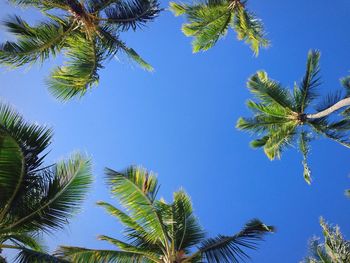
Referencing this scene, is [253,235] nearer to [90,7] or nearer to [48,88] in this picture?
[48,88]

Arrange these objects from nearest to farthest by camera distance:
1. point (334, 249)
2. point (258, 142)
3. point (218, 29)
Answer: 1. point (334, 249)
2. point (218, 29)
3. point (258, 142)

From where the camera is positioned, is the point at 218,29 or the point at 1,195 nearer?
the point at 1,195

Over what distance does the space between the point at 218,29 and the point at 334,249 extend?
7.77 meters

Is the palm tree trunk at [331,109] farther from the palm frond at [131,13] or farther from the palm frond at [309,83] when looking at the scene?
the palm frond at [131,13]

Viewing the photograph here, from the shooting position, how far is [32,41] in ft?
33.6

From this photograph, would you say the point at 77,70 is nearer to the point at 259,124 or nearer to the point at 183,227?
the point at 183,227

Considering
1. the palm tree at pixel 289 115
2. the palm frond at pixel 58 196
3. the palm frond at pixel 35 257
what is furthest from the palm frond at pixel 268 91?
the palm frond at pixel 35 257

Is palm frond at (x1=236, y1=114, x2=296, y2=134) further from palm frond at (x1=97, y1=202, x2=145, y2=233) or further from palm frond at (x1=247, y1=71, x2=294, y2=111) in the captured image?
palm frond at (x1=97, y1=202, x2=145, y2=233)

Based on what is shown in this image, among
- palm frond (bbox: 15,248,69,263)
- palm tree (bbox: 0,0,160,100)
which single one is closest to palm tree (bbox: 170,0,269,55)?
palm tree (bbox: 0,0,160,100)

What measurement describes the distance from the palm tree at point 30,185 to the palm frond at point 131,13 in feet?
15.5

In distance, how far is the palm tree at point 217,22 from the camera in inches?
505

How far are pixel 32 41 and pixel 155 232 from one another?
5812 millimetres

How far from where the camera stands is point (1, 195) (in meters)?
6.92

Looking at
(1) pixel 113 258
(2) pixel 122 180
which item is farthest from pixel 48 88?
(1) pixel 113 258
